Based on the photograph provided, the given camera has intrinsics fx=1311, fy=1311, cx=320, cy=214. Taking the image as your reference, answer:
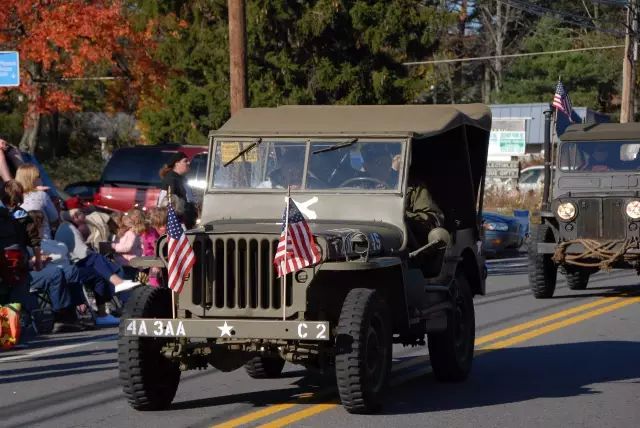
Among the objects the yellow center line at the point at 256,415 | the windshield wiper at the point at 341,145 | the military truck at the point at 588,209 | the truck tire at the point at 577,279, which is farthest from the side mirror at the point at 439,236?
the truck tire at the point at 577,279

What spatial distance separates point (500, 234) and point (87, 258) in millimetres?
Result: 13877

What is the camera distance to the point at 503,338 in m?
13.8

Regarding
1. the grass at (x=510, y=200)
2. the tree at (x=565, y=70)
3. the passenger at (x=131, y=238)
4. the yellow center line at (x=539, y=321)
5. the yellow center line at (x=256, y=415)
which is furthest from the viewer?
the tree at (x=565, y=70)

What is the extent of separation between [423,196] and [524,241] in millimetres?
19940

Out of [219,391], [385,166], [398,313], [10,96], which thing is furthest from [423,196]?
[10,96]

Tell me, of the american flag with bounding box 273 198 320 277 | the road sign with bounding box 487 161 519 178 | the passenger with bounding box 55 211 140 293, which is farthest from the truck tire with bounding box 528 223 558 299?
the road sign with bounding box 487 161 519 178

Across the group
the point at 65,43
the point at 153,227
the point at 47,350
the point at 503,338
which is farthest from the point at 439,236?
the point at 65,43

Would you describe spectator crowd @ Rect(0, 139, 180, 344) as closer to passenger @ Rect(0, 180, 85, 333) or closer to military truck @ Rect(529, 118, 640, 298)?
passenger @ Rect(0, 180, 85, 333)

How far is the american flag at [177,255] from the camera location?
28.8 feet

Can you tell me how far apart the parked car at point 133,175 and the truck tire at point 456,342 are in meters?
→ 13.7

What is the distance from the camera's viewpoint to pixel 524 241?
30.1 meters

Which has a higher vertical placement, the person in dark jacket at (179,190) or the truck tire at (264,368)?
the person in dark jacket at (179,190)

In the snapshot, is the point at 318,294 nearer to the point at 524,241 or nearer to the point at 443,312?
the point at 443,312

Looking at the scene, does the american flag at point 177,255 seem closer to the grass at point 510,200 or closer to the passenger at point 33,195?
the passenger at point 33,195
